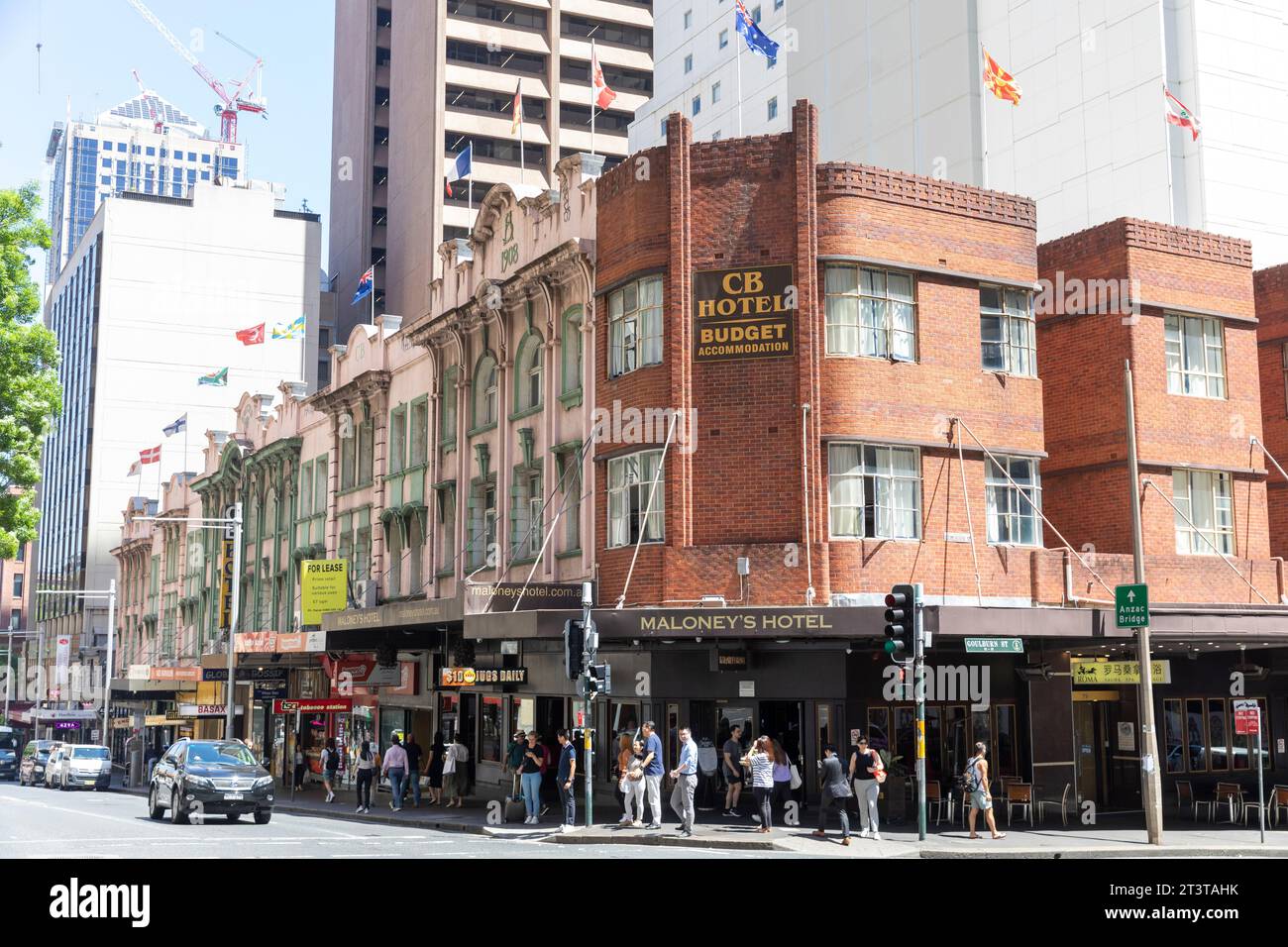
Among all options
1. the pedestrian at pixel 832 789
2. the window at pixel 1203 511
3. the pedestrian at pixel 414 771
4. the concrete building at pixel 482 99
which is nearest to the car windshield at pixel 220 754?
the pedestrian at pixel 414 771

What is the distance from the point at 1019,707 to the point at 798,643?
16.8 feet

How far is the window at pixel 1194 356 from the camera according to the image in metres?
32.7

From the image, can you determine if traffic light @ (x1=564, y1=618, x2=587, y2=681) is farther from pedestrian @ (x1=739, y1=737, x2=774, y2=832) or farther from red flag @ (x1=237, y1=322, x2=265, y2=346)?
red flag @ (x1=237, y1=322, x2=265, y2=346)

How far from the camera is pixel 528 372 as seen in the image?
35.2 metres

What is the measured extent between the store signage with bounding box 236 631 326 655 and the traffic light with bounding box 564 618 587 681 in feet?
50.8

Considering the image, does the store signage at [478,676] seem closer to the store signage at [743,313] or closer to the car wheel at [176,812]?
the car wheel at [176,812]

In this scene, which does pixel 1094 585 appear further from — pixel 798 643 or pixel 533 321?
pixel 533 321

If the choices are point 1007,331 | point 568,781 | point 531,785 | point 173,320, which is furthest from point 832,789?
point 173,320

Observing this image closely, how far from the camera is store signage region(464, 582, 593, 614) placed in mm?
29859

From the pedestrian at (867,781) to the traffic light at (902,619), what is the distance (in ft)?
7.92

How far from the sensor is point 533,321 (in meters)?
34.7

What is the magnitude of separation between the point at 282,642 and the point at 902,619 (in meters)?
23.7

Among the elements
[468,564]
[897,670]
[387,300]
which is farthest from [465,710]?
[387,300]

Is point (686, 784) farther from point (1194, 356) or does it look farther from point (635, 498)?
point (1194, 356)
